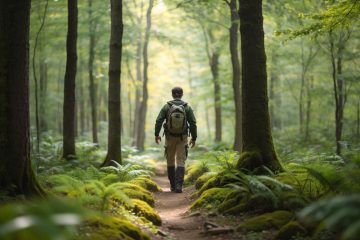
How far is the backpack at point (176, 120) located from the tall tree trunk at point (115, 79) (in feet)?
6.59

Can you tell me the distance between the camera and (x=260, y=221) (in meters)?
6.30

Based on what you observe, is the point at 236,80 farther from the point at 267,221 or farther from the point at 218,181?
the point at 267,221

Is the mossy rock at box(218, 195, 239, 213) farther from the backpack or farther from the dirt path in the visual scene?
the backpack

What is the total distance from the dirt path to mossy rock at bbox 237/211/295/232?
697 mm

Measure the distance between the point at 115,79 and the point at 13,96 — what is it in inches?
207

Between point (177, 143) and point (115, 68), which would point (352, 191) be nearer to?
point (177, 143)

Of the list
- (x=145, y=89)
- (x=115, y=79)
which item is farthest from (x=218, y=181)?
(x=145, y=89)

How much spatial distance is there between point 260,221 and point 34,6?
1483 centimetres

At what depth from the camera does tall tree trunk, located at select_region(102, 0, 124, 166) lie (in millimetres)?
11484

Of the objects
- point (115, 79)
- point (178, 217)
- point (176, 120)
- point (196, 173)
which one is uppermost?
point (115, 79)

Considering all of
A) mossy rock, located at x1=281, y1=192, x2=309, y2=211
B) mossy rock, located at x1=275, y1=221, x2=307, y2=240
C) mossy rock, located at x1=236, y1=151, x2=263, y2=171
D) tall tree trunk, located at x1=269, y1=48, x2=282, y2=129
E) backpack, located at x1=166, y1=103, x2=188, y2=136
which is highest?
tall tree trunk, located at x1=269, y1=48, x2=282, y2=129

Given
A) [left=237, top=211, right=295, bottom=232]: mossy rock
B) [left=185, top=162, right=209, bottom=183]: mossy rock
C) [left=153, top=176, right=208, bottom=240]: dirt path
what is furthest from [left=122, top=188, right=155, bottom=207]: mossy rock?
[left=185, top=162, right=209, bottom=183]: mossy rock

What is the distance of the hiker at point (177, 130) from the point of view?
10.2 metres

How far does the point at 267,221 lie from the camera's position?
6258mm
